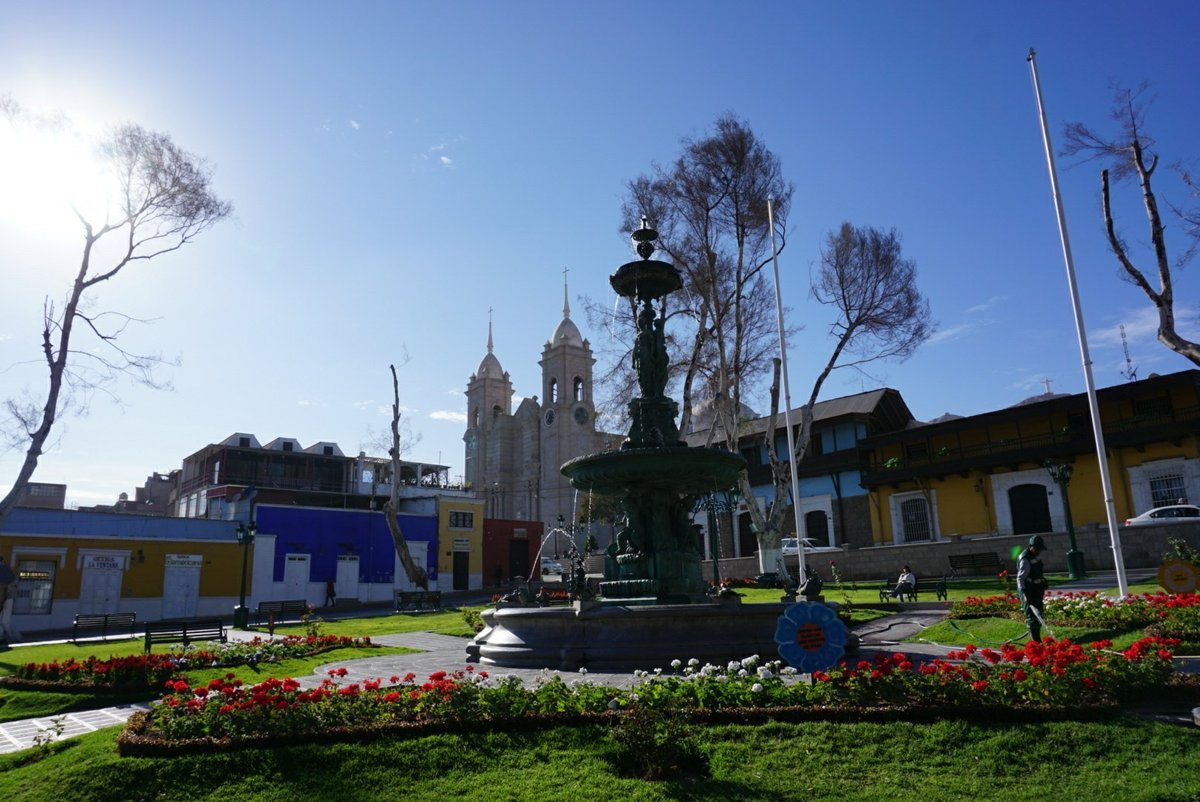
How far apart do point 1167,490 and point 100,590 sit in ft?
112

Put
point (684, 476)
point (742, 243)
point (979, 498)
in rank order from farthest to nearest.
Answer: point (979, 498) → point (742, 243) → point (684, 476)

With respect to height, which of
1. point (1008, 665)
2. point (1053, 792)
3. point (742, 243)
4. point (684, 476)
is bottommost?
point (1053, 792)

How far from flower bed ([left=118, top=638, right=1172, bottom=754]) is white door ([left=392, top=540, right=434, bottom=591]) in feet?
95.3

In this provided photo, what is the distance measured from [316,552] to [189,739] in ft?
90.8

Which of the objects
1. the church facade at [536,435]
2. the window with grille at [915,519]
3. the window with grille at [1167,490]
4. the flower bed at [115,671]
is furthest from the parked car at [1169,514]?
the church facade at [536,435]

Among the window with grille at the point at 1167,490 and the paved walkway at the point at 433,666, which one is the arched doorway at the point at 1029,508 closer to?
the window with grille at the point at 1167,490

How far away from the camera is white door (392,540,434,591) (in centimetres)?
3447

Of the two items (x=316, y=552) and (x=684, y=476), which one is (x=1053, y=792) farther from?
(x=316, y=552)

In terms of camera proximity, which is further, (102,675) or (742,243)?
(742,243)

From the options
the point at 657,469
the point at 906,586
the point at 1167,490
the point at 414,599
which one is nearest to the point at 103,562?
the point at 414,599

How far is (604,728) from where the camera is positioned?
18.3ft

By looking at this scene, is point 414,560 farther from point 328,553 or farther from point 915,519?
point 915,519

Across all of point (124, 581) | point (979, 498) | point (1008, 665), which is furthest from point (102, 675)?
point (979, 498)

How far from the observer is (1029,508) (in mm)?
29469
